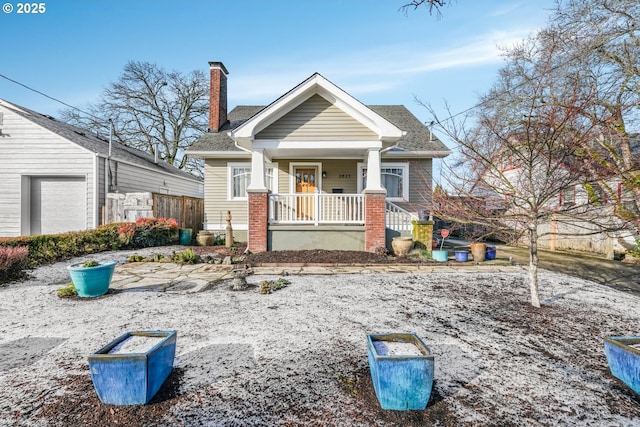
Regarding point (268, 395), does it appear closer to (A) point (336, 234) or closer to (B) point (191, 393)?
(B) point (191, 393)

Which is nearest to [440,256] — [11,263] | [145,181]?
[11,263]

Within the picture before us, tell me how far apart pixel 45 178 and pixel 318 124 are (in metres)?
10.7

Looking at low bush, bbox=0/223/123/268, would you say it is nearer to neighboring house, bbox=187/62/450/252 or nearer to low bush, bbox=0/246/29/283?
low bush, bbox=0/246/29/283

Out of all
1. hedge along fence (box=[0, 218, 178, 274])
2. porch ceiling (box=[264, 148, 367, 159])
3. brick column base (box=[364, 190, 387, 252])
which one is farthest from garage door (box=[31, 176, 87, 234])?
brick column base (box=[364, 190, 387, 252])

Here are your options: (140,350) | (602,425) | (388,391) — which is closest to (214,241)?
(140,350)

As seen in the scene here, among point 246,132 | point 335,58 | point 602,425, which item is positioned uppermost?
point 335,58

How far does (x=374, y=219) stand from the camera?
8523 mm

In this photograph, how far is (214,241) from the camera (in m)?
11.4

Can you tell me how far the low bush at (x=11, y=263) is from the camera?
5.86 metres

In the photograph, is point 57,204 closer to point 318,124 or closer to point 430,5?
point 318,124

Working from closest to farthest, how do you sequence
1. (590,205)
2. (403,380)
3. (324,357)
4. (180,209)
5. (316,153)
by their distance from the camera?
(403,380) → (324,357) → (590,205) → (316,153) → (180,209)

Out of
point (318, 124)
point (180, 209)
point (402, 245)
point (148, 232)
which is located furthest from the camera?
point (180, 209)

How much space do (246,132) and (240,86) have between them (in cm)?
697

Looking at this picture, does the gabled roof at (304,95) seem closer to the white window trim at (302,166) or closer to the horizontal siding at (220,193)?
the white window trim at (302,166)
